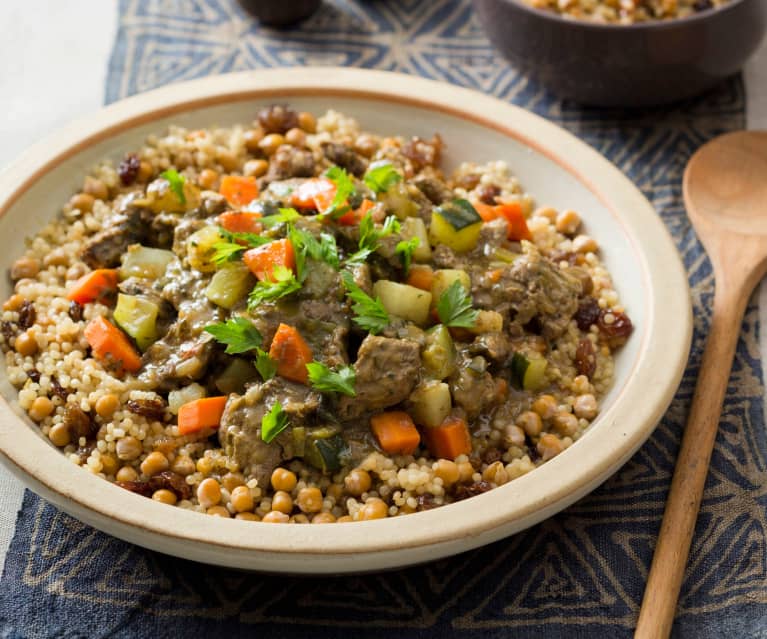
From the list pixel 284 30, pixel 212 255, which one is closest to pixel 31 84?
pixel 284 30

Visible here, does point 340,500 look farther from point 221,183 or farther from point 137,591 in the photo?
point 221,183

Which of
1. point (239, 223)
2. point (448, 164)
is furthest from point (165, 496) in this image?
point (448, 164)

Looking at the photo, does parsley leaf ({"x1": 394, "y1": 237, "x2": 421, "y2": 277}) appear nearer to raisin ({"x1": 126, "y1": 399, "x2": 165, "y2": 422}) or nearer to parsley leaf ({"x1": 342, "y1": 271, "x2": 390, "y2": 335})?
parsley leaf ({"x1": 342, "y1": 271, "x2": 390, "y2": 335})

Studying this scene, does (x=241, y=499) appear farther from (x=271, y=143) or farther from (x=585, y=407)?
(x=271, y=143)

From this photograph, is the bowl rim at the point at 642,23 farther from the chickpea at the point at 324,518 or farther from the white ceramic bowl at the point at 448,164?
the chickpea at the point at 324,518

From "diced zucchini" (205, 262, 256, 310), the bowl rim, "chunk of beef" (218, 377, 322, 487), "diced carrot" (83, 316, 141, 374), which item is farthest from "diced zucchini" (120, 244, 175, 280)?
the bowl rim

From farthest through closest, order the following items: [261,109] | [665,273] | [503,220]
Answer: [261,109] < [503,220] < [665,273]
